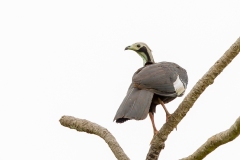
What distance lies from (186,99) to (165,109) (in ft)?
3.84

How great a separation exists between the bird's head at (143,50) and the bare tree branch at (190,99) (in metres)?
2.55

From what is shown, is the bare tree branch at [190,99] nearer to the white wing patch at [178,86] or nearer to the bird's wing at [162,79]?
the bird's wing at [162,79]

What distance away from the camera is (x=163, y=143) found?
18.5 feet

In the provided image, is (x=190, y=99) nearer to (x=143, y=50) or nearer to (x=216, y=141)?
(x=216, y=141)

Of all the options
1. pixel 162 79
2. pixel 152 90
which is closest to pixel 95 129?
pixel 152 90

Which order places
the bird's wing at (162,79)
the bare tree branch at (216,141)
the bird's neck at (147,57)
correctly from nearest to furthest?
1. the bare tree branch at (216,141)
2. the bird's wing at (162,79)
3. the bird's neck at (147,57)

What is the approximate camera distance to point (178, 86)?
23.3ft

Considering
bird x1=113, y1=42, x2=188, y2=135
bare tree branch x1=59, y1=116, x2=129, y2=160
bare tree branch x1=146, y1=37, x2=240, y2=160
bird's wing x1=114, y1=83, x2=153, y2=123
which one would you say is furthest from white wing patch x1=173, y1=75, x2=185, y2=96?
bare tree branch x1=59, y1=116, x2=129, y2=160

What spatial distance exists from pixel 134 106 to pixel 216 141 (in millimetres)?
1670

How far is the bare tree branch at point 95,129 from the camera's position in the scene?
17.2ft

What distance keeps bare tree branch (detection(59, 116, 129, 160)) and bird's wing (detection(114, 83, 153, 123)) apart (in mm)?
370

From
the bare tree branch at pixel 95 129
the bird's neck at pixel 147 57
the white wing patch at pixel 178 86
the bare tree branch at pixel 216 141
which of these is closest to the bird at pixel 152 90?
the white wing patch at pixel 178 86

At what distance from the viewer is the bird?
239 inches

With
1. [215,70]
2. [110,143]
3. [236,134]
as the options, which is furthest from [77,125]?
[236,134]
